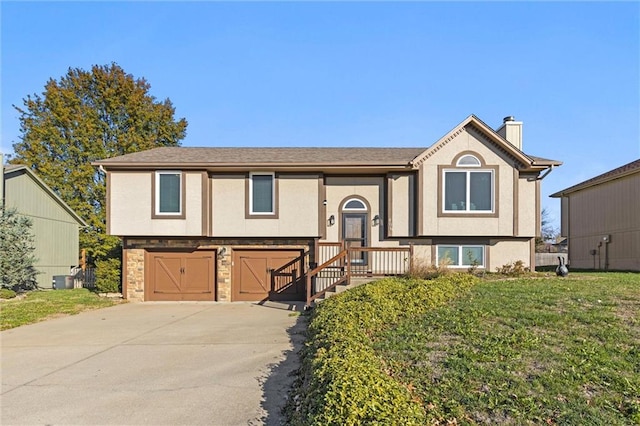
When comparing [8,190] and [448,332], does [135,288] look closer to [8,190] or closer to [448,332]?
[8,190]

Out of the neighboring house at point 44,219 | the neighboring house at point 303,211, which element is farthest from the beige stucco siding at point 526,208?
the neighboring house at point 44,219

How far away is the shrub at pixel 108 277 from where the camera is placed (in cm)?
1548

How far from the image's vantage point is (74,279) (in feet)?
63.8

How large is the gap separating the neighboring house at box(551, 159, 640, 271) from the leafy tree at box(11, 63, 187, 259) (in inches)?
1009

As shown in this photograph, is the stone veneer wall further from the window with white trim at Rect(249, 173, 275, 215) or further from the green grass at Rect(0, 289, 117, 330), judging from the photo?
the window with white trim at Rect(249, 173, 275, 215)

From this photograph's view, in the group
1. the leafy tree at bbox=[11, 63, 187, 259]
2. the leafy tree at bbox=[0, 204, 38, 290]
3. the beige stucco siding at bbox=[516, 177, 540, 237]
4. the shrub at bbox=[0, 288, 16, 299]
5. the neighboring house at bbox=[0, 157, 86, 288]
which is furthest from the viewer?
the leafy tree at bbox=[11, 63, 187, 259]

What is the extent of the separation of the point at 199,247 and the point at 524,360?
11.4 m

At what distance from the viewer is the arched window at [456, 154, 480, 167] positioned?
44.8 feet

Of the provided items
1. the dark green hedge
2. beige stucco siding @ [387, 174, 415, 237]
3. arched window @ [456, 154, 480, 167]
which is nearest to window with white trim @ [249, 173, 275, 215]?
beige stucco siding @ [387, 174, 415, 237]

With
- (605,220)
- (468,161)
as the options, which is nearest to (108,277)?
(468,161)

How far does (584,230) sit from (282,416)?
2243 centimetres

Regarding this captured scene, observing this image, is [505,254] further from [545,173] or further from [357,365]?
[357,365]

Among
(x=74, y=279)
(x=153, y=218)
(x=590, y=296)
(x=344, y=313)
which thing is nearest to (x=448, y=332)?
(x=344, y=313)

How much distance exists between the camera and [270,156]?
48.6ft
